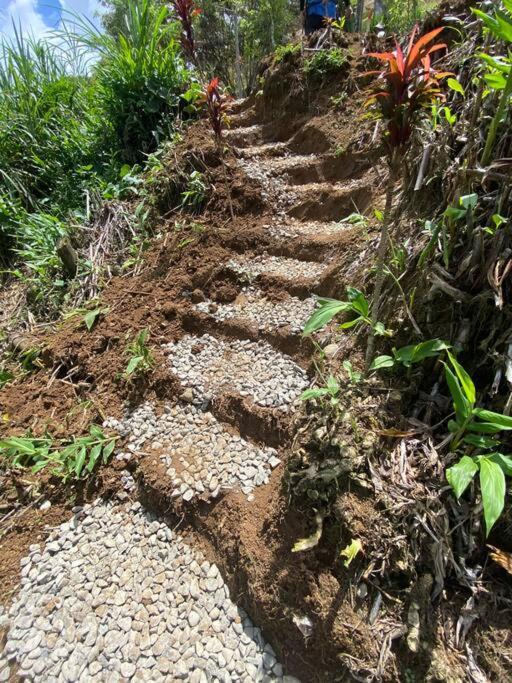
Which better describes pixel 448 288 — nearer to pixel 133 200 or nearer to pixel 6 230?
pixel 133 200

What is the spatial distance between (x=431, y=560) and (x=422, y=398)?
0.58 m

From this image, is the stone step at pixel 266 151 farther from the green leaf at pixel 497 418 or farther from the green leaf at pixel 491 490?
the green leaf at pixel 491 490

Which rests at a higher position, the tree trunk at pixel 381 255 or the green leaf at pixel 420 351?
the tree trunk at pixel 381 255

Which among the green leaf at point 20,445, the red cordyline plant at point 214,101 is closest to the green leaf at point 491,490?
the green leaf at point 20,445

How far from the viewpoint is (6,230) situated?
4.00 meters

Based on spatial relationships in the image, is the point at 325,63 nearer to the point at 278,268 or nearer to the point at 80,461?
the point at 278,268

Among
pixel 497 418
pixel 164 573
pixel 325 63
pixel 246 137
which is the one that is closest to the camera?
pixel 497 418

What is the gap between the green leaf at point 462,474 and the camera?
1031 mm

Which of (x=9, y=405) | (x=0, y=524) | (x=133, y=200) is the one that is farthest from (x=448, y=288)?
(x=133, y=200)

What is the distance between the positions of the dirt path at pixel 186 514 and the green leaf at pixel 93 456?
0.42 ft

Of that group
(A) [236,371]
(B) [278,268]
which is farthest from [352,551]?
(B) [278,268]

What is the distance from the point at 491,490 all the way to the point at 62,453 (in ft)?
7.01

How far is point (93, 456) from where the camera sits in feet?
6.62

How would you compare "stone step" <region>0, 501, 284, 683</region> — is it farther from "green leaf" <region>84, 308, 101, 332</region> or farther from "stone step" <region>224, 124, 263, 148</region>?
"stone step" <region>224, 124, 263, 148</region>
